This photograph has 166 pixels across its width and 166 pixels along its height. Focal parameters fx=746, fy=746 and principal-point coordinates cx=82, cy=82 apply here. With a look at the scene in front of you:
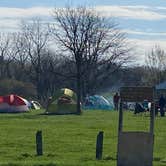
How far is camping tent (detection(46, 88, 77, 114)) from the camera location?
59188mm

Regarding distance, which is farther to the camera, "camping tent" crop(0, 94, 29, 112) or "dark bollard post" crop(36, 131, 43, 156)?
"camping tent" crop(0, 94, 29, 112)

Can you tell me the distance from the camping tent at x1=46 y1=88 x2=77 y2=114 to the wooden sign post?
41.2m

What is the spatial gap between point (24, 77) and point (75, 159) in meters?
83.8

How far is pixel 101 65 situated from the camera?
79062 mm

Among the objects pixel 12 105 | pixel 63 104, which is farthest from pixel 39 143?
pixel 12 105

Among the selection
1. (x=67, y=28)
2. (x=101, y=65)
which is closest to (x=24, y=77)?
(x=101, y=65)

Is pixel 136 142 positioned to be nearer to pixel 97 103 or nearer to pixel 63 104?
pixel 63 104

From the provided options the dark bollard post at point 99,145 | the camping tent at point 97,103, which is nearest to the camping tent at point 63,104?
the camping tent at point 97,103

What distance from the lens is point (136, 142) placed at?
56.8 feet

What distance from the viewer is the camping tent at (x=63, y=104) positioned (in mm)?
59188

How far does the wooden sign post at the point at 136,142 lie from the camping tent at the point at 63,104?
4119cm

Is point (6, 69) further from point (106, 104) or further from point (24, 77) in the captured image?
point (106, 104)

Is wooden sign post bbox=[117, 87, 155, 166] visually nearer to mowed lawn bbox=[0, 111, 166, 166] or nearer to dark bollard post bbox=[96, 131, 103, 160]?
mowed lawn bbox=[0, 111, 166, 166]

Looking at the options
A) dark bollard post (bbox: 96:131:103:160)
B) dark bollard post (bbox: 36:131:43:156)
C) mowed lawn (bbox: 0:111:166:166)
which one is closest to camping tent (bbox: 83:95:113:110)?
mowed lawn (bbox: 0:111:166:166)
